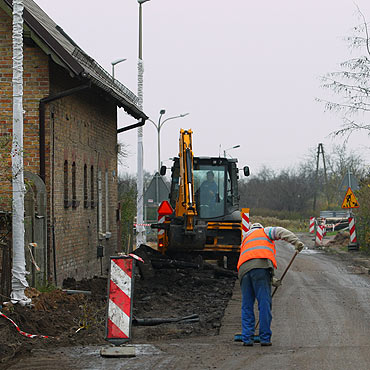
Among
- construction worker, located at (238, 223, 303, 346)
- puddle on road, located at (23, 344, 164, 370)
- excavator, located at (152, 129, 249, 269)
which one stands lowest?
puddle on road, located at (23, 344, 164, 370)

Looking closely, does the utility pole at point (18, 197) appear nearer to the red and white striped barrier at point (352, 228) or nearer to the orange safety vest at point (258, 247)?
the orange safety vest at point (258, 247)

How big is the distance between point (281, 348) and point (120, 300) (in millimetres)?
2108

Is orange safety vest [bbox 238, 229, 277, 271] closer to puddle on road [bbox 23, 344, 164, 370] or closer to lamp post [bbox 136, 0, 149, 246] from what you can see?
puddle on road [bbox 23, 344, 164, 370]

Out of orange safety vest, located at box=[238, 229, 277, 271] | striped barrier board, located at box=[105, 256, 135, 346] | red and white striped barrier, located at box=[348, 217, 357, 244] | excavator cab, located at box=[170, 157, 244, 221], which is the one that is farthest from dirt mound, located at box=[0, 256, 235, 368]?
red and white striped barrier, located at box=[348, 217, 357, 244]

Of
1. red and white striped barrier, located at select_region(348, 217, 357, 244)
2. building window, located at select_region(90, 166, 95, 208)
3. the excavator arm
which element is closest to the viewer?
the excavator arm

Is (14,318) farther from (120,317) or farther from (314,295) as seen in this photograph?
(314,295)

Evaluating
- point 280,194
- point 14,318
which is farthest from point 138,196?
point 280,194

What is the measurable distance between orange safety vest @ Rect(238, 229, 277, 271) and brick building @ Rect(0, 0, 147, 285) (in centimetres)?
419

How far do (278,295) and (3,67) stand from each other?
23.5ft

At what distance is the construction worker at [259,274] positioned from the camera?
32.8 ft

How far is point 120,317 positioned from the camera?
31.8 feet

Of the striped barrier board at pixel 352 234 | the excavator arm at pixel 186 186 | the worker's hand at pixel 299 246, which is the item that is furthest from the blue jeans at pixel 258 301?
the striped barrier board at pixel 352 234

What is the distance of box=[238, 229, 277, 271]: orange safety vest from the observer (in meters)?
10.3

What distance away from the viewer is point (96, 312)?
38.4 ft
